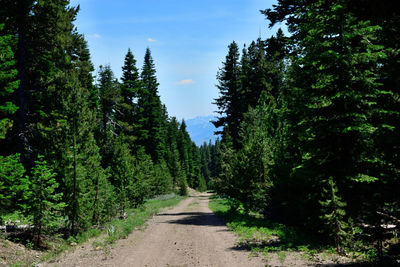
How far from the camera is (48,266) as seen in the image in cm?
964

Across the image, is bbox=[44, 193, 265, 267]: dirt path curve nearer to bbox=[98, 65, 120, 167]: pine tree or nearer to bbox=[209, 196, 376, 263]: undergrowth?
bbox=[209, 196, 376, 263]: undergrowth

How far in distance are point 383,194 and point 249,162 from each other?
1385cm

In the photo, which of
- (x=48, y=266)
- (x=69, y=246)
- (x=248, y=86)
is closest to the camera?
(x=48, y=266)

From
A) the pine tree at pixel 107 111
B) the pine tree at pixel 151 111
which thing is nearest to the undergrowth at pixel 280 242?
the pine tree at pixel 107 111

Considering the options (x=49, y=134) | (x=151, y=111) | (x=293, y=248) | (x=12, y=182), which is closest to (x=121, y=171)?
(x=49, y=134)

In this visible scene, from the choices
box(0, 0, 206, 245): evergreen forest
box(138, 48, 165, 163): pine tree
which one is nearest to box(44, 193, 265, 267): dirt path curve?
box(0, 0, 206, 245): evergreen forest

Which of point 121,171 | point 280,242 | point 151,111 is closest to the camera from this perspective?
point 280,242

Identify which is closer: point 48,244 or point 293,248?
point 293,248

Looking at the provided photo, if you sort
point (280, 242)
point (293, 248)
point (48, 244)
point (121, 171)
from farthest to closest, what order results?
1. point (121, 171)
2. point (48, 244)
3. point (280, 242)
4. point (293, 248)

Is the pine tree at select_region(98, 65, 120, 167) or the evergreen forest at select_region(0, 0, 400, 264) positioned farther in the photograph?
the pine tree at select_region(98, 65, 120, 167)

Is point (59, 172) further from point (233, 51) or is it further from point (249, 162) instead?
point (233, 51)

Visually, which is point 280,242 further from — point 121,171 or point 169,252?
point 121,171

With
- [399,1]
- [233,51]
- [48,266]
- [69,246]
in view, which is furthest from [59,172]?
[233,51]

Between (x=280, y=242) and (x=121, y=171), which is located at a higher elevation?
(x=121, y=171)
